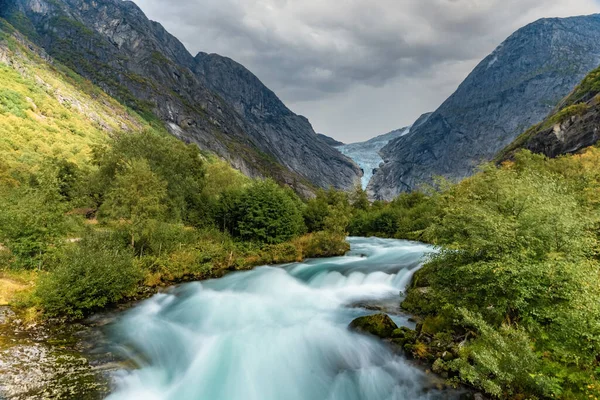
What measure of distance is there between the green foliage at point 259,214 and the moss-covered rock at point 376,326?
19958 millimetres

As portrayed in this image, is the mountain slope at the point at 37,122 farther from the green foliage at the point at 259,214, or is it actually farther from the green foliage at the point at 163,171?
the green foliage at the point at 259,214

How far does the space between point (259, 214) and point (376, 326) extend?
22.0 m

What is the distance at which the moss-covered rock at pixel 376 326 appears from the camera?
1400 cm

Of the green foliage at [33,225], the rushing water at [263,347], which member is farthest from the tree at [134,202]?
the rushing water at [263,347]

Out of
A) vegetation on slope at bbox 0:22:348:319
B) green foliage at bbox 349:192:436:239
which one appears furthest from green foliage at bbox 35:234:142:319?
green foliage at bbox 349:192:436:239

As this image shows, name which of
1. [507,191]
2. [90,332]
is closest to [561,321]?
[507,191]

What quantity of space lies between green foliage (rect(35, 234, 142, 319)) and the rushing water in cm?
181

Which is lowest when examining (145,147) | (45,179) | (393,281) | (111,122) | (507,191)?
(393,281)

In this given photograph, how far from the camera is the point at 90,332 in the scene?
14.2 meters

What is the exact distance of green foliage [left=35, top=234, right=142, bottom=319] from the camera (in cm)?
1535

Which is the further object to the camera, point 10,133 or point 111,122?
point 111,122

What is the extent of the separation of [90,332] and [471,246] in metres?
16.4

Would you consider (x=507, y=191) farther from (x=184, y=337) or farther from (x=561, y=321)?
(x=184, y=337)

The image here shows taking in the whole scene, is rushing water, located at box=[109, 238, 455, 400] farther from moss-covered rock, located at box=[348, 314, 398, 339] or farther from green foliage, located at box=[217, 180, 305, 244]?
green foliage, located at box=[217, 180, 305, 244]
